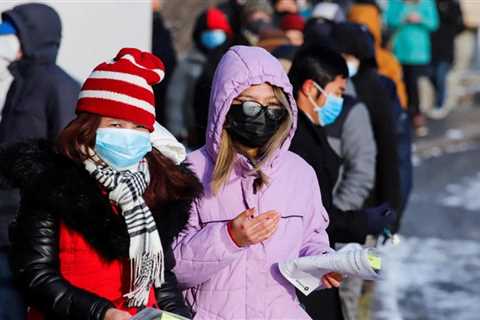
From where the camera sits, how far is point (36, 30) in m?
6.32

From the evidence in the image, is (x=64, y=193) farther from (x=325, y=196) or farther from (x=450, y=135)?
(x=450, y=135)

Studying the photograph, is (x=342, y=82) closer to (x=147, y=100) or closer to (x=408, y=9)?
(x=147, y=100)

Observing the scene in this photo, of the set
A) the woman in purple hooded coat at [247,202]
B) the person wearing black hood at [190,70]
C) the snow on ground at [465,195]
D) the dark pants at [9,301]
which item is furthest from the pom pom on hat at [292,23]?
the woman in purple hooded coat at [247,202]

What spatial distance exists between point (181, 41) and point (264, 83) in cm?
975

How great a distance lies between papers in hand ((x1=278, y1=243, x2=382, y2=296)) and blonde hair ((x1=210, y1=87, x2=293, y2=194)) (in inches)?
12.5

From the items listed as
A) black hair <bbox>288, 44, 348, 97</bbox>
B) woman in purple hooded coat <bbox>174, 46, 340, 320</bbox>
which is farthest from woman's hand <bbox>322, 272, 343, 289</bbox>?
black hair <bbox>288, 44, 348, 97</bbox>

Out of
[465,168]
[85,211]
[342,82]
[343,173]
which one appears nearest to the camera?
[85,211]

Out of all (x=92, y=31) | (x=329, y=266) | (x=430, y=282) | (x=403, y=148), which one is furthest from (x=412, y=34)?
(x=329, y=266)

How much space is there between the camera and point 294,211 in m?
4.53

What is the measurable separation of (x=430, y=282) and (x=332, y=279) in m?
5.27

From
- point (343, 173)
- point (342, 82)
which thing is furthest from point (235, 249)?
point (343, 173)

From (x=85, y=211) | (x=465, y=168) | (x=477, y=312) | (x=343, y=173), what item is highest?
(x=85, y=211)

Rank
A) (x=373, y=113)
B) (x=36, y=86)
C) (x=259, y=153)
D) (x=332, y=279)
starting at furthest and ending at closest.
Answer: (x=373, y=113)
(x=36, y=86)
(x=259, y=153)
(x=332, y=279)

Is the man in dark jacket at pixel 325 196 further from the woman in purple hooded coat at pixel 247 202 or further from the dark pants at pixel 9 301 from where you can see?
the dark pants at pixel 9 301
